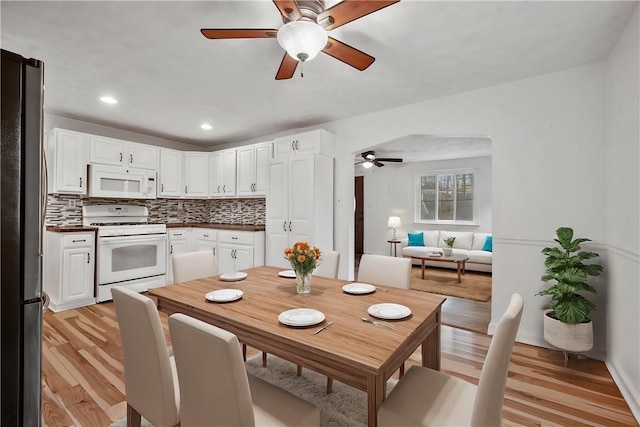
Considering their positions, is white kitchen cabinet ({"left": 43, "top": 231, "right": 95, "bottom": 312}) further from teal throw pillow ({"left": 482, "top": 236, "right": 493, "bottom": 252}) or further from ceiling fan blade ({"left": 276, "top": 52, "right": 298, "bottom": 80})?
teal throw pillow ({"left": 482, "top": 236, "right": 493, "bottom": 252})

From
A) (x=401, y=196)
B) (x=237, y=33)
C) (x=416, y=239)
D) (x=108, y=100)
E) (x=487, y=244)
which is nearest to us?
(x=237, y=33)

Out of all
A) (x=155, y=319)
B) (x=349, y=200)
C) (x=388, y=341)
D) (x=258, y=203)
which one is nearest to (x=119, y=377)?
(x=155, y=319)

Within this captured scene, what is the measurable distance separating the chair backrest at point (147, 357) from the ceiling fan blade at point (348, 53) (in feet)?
5.62

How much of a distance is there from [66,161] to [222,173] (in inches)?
79.0

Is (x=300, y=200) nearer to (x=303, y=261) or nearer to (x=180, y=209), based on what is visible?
(x=303, y=261)

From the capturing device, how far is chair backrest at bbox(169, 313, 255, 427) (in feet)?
3.00

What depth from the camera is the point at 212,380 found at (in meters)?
0.98

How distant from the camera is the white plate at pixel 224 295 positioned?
1674 mm

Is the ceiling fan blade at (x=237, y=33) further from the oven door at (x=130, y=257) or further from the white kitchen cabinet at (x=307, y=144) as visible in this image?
the oven door at (x=130, y=257)

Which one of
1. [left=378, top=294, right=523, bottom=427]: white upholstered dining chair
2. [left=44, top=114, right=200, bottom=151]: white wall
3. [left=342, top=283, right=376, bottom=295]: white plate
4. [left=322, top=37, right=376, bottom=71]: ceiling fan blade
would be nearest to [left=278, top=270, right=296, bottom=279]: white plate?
[left=342, top=283, right=376, bottom=295]: white plate

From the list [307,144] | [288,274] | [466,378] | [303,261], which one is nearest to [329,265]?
[288,274]

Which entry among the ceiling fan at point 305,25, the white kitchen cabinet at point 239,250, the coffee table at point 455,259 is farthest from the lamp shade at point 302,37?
the coffee table at point 455,259

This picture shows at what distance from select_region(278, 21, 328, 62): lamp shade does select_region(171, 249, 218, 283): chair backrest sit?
173cm

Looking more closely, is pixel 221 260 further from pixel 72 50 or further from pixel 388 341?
pixel 388 341
